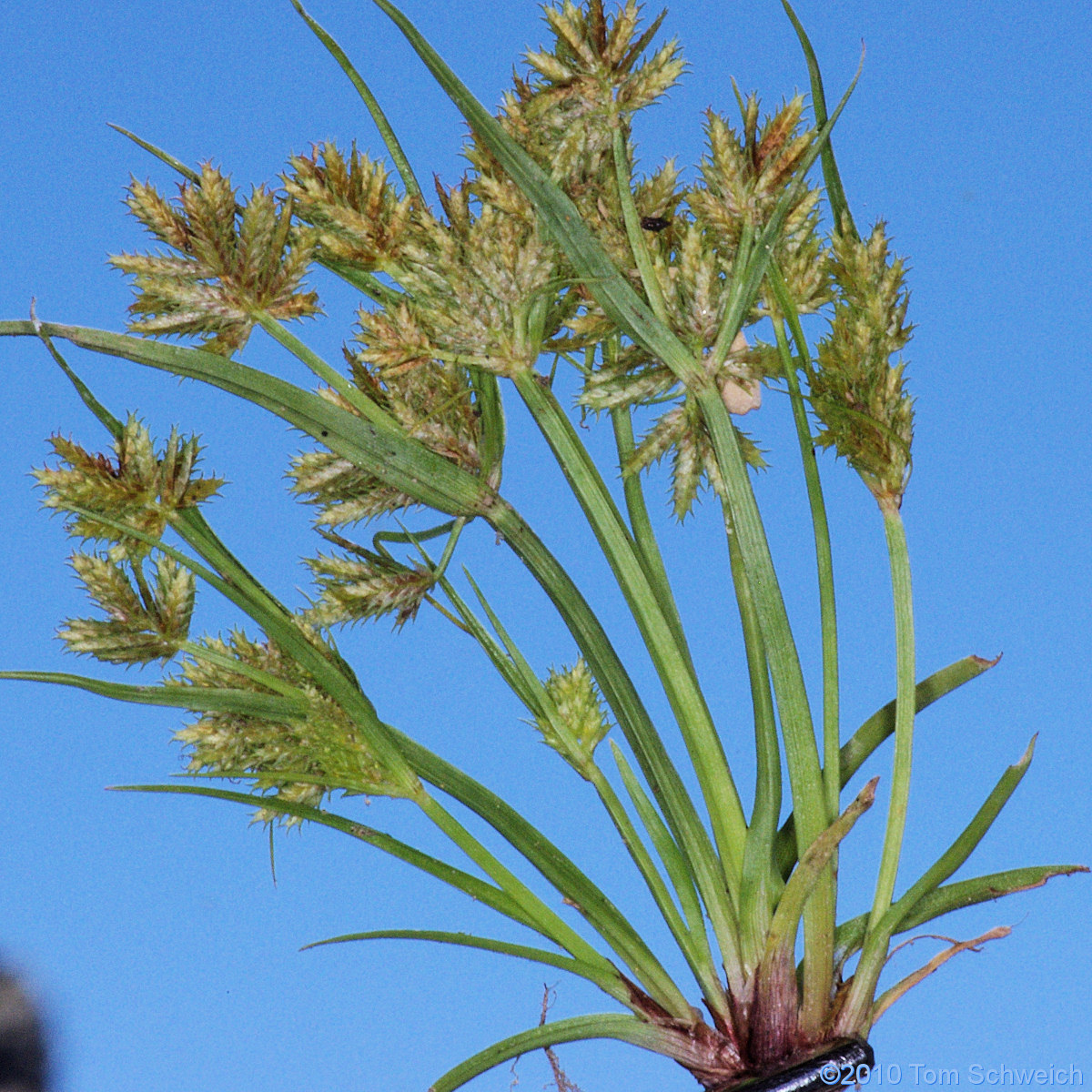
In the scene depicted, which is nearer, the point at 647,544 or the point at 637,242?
the point at 637,242

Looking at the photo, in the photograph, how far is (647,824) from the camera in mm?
1312

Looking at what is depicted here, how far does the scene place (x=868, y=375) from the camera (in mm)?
1253

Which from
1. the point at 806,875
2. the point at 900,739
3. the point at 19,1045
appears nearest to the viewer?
the point at 19,1045

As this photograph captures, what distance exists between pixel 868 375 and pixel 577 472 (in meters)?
0.34

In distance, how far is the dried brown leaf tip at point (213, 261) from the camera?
1225 mm

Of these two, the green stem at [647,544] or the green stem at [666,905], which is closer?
the green stem at [666,905]

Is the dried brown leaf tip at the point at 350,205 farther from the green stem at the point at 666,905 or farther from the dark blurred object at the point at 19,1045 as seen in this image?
the dark blurred object at the point at 19,1045

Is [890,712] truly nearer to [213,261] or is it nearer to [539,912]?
[539,912]

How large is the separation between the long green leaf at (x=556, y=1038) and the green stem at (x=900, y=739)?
0.27 m

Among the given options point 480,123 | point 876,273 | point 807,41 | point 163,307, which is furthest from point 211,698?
point 807,41

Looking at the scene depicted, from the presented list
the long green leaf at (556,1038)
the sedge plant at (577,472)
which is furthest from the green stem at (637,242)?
the long green leaf at (556,1038)

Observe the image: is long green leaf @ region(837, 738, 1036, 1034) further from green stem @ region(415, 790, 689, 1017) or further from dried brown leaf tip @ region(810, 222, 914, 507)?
dried brown leaf tip @ region(810, 222, 914, 507)

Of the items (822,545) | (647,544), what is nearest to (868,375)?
(822,545)

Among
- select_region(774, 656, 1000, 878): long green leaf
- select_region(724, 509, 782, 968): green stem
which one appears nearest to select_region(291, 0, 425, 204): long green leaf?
select_region(724, 509, 782, 968): green stem
